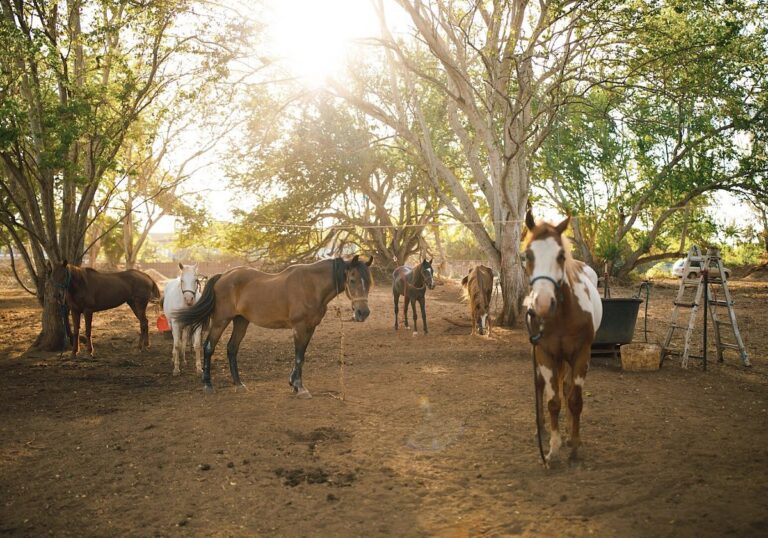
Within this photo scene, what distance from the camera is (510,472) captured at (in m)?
4.73

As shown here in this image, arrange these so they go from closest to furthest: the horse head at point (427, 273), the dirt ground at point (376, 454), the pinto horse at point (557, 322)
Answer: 1. the dirt ground at point (376, 454)
2. the pinto horse at point (557, 322)
3. the horse head at point (427, 273)

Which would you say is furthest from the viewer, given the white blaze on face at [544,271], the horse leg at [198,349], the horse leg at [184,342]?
the horse leg at [184,342]

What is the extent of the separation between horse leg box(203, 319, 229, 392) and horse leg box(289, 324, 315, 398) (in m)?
1.18

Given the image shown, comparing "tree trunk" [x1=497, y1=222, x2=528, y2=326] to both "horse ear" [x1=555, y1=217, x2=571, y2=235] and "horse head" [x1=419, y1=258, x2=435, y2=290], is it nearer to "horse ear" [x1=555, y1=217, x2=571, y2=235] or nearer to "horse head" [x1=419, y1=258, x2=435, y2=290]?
"horse head" [x1=419, y1=258, x2=435, y2=290]

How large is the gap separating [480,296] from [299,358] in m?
5.88

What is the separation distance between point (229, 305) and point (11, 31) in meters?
6.21

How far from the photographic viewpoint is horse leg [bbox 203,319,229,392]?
779 cm

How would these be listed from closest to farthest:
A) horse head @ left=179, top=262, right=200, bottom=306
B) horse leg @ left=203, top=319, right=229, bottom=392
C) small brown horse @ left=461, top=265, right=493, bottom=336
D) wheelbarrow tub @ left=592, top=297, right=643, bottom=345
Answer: horse leg @ left=203, top=319, right=229, bottom=392, wheelbarrow tub @ left=592, top=297, right=643, bottom=345, horse head @ left=179, top=262, right=200, bottom=306, small brown horse @ left=461, top=265, right=493, bottom=336

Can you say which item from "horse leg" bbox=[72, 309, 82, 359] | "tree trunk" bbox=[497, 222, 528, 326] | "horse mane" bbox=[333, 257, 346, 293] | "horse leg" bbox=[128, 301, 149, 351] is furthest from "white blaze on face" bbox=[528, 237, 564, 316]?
"horse leg" bbox=[72, 309, 82, 359]

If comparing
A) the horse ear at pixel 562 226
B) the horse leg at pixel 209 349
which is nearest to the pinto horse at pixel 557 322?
the horse ear at pixel 562 226

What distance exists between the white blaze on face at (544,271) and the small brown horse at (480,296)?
7.73m

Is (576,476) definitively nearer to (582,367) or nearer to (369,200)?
(582,367)

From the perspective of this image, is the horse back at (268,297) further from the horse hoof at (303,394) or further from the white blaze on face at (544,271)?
the white blaze on face at (544,271)

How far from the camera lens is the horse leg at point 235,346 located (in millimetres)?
7941
